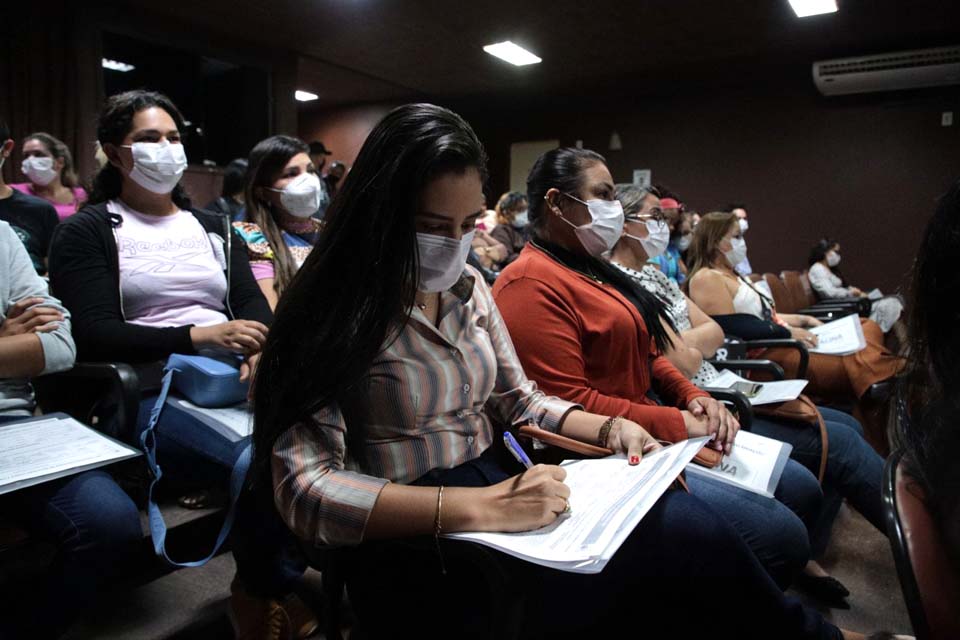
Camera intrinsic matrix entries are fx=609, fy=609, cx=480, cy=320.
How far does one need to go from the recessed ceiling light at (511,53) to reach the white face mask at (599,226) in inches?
200

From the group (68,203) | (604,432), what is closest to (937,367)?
(604,432)

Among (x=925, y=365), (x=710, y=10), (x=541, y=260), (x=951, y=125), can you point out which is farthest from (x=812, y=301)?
(x=925, y=365)

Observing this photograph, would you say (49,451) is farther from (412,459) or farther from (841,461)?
(841,461)

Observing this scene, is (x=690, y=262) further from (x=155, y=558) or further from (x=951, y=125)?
(x=951, y=125)

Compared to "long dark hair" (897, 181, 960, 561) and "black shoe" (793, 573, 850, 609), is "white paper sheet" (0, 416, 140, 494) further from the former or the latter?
"black shoe" (793, 573, 850, 609)

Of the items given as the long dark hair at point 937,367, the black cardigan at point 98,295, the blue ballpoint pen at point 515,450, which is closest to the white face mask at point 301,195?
the black cardigan at point 98,295

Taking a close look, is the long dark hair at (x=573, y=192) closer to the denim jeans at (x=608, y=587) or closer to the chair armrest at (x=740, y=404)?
the chair armrest at (x=740, y=404)

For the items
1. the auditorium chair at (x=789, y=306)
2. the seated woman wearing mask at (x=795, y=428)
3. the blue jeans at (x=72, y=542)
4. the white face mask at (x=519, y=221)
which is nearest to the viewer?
the blue jeans at (x=72, y=542)

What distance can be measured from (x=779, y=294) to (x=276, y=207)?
3760 mm

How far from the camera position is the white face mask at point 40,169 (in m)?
3.66

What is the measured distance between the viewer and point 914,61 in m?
6.07

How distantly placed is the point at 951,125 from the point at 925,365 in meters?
7.31

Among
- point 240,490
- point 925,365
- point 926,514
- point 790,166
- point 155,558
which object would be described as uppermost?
point 790,166

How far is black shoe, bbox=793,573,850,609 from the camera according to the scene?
5.87ft
